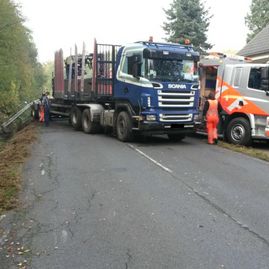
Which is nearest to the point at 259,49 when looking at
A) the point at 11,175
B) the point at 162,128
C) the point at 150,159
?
the point at 162,128

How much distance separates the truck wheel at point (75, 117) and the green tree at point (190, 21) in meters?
16.2

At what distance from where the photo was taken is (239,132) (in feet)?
49.1

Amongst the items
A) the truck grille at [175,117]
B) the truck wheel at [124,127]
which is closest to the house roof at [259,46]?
the truck grille at [175,117]

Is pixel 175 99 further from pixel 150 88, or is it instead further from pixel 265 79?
pixel 265 79

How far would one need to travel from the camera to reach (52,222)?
6242 millimetres

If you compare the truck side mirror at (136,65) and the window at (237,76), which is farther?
the window at (237,76)

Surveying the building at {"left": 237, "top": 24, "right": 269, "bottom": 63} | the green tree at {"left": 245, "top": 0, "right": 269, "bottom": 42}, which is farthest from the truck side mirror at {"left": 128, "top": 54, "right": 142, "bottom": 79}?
the green tree at {"left": 245, "top": 0, "right": 269, "bottom": 42}

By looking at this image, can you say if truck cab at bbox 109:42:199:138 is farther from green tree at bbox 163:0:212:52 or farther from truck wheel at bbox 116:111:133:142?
green tree at bbox 163:0:212:52

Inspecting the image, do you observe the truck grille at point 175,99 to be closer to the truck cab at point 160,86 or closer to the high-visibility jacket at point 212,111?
the truck cab at point 160,86

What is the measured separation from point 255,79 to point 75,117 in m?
8.24

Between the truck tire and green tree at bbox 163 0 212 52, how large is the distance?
17595 mm

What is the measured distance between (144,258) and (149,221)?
135cm

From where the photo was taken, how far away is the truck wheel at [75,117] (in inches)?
760

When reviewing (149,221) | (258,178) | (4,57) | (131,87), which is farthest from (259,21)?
(149,221)
